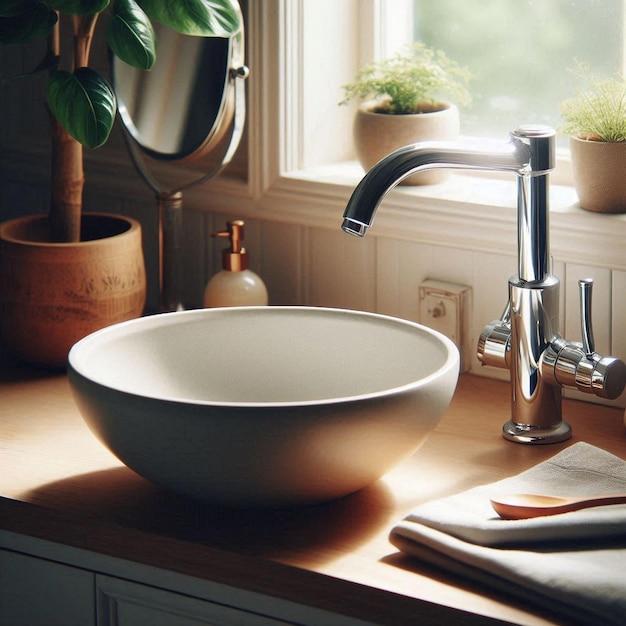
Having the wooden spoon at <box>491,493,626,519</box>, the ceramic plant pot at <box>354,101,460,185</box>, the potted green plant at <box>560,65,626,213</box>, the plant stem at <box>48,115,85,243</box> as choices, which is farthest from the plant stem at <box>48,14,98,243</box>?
the wooden spoon at <box>491,493,626,519</box>

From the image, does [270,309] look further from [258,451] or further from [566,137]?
[566,137]

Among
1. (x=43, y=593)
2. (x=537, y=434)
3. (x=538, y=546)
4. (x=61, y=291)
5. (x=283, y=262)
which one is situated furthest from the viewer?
(x=283, y=262)

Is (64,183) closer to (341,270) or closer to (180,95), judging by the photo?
(180,95)

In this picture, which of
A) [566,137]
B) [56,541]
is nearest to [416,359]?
[56,541]

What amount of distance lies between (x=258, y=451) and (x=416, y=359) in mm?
→ 269

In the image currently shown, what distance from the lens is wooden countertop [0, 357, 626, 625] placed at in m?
0.94

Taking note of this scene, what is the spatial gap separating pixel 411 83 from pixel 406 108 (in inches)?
1.3

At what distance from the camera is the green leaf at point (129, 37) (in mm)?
1317

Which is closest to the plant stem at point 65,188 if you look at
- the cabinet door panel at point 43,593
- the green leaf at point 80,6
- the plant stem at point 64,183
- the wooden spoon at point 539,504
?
the plant stem at point 64,183

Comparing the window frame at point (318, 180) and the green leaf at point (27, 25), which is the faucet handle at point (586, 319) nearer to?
the window frame at point (318, 180)

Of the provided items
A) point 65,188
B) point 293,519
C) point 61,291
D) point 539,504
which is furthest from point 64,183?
point 539,504

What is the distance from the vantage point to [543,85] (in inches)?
60.2

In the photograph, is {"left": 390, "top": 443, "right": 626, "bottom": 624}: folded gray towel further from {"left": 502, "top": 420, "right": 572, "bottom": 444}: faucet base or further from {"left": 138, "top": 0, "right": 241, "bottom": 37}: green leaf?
{"left": 138, "top": 0, "right": 241, "bottom": 37}: green leaf

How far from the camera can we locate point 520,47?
154 cm
